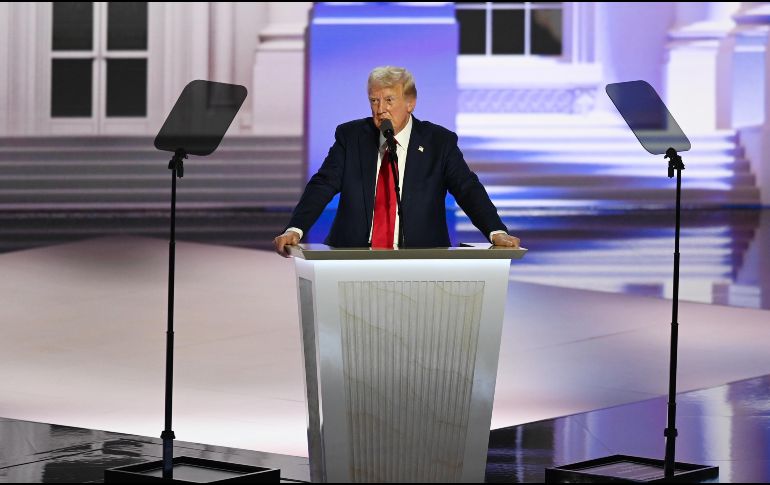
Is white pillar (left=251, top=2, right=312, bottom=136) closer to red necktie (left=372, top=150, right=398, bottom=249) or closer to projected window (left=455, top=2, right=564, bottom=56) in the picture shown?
projected window (left=455, top=2, right=564, bottom=56)

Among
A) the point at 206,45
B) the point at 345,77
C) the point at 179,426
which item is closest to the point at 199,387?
the point at 179,426

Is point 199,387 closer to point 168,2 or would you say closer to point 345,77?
point 345,77

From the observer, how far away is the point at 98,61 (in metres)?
17.3

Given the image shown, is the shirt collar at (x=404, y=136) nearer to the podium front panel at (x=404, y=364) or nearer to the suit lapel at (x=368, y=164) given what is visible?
the suit lapel at (x=368, y=164)

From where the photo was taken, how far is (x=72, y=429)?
4625 millimetres

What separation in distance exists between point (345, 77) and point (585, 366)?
673 cm

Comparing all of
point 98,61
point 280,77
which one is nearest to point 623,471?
point 280,77

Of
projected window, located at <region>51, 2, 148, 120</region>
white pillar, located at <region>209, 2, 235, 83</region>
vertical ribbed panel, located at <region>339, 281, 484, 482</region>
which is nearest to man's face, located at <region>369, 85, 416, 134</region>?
vertical ribbed panel, located at <region>339, 281, 484, 482</region>

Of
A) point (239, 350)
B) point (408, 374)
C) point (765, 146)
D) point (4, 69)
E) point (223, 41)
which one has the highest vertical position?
point (223, 41)

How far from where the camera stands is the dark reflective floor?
403 cm

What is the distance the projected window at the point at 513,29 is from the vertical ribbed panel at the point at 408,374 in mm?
14976

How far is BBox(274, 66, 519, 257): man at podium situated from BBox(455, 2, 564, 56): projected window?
1452 cm

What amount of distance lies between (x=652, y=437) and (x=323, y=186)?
1.54m

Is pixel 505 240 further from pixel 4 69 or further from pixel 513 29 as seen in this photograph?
pixel 513 29
